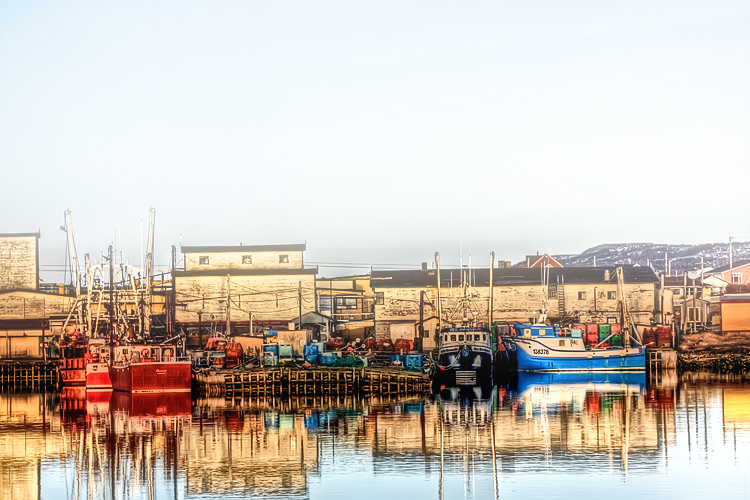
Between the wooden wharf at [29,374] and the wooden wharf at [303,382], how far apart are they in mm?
19284

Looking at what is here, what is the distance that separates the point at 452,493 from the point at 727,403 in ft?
89.6

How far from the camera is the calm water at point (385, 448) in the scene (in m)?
23.9

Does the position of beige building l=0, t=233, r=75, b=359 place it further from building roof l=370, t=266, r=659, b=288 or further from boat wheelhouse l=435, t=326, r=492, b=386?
boat wheelhouse l=435, t=326, r=492, b=386

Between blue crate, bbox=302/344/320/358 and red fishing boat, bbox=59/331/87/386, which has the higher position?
blue crate, bbox=302/344/320/358

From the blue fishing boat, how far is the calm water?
22360mm

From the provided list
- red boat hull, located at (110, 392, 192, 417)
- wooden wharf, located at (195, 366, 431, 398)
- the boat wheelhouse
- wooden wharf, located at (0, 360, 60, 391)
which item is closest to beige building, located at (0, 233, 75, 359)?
wooden wharf, located at (0, 360, 60, 391)

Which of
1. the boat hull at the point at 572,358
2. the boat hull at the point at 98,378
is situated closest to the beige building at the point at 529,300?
the boat hull at the point at 572,358

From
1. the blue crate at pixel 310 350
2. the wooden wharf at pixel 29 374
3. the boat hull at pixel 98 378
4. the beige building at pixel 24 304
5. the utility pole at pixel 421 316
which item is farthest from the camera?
the beige building at pixel 24 304

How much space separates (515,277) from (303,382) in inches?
1366

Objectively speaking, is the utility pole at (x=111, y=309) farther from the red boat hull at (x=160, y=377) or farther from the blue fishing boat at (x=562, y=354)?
the blue fishing boat at (x=562, y=354)

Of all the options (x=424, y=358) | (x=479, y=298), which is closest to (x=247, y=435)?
(x=424, y=358)

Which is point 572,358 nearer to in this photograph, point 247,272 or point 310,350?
point 310,350

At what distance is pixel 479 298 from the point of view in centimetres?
8344

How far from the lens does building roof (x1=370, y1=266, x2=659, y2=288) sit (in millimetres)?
84438
